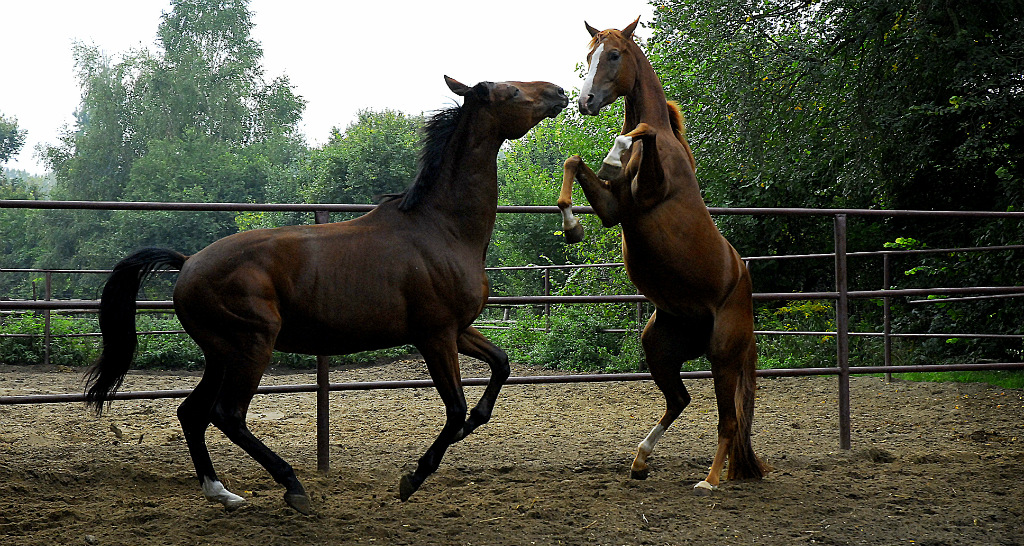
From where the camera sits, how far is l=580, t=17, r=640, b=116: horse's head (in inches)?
136

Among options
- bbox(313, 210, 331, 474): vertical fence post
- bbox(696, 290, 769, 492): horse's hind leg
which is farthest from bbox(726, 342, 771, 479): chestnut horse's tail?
bbox(313, 210, 331, 474): vertical fence post

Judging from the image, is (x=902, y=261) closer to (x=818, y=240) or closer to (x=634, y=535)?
(x=818, y=240)

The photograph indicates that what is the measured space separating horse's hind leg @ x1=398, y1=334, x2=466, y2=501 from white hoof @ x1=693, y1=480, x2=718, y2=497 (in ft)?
3.90

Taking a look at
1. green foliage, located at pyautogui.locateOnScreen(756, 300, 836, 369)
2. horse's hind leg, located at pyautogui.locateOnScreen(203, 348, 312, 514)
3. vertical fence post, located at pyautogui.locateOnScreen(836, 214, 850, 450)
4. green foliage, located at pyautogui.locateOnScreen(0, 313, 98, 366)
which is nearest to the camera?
horse's hind leg, located at pyautogui.locateOnScreen(203, 348, 312, 514)

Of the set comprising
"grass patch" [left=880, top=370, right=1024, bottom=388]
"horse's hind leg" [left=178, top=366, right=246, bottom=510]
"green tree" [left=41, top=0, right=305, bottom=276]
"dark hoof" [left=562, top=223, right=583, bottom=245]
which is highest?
"green tree" [left=41, top=0, right=305, bottom=276]

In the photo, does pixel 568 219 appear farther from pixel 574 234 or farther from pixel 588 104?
pixel 588 104

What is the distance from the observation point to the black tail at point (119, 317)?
314 centimetres

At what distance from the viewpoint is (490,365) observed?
3346 mm

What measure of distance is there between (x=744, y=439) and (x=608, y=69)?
1.87 metres

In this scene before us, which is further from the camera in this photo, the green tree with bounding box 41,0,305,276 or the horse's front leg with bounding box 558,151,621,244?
the green tree with bounding box 41,0,305,276

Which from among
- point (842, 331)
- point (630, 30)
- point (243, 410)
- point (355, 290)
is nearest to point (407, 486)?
point (243, 410)

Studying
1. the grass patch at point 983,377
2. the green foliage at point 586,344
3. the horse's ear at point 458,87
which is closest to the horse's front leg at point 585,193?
the horse's ear at point 458,87

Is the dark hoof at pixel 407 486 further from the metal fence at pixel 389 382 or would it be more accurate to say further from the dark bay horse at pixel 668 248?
the dark bay horse at pixel 668 248

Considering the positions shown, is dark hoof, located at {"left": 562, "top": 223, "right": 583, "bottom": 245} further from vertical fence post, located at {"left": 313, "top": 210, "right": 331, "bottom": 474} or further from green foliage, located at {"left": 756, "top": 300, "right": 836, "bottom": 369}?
green foliage, located at {"left": 756, "top": 300, "right": 836, "bottom": 369}
